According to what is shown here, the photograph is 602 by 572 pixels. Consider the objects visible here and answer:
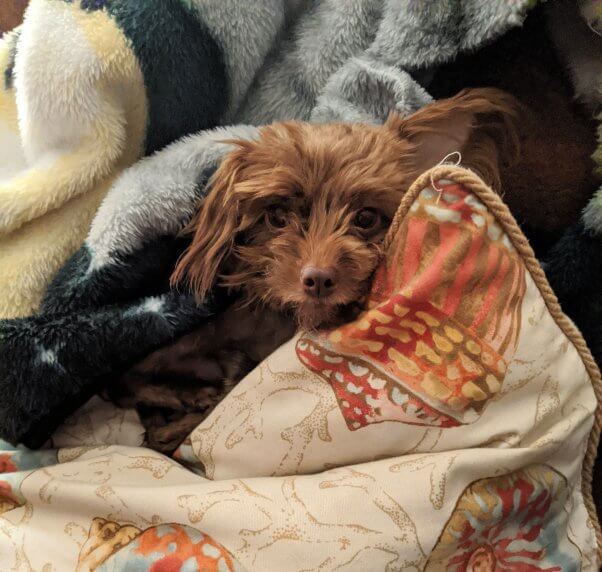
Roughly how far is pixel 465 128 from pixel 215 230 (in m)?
0.58

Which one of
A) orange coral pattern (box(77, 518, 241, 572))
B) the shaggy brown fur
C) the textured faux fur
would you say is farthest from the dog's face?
orange coral pattern (box(77, 518, 241, 572))

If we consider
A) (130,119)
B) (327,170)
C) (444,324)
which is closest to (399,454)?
(444,324)

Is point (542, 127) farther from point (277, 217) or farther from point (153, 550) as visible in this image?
point (153, 550)

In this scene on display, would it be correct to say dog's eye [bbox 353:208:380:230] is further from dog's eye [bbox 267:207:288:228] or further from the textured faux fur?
the textured faux fur

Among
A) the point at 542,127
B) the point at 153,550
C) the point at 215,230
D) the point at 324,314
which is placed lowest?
the point at 153,550

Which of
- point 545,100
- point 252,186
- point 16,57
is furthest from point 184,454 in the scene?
point 545,100

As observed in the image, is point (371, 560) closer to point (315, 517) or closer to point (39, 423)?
point (315, 517)

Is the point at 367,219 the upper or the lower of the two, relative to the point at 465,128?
lower

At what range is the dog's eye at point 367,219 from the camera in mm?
1286

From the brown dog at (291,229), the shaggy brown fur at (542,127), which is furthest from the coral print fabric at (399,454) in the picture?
the shaggy brown fur at (542,127)

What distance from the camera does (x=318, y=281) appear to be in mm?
1164

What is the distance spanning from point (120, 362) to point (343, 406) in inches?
19.8

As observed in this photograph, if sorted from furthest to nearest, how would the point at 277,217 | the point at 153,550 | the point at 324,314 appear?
the point at 277,217, the point at 324,314, the point at 153,550

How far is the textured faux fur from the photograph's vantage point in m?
1.29
